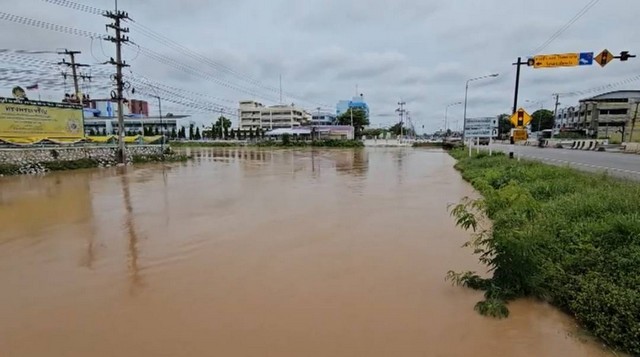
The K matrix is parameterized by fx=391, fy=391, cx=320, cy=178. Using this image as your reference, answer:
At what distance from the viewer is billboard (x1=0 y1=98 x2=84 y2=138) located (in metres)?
22.7

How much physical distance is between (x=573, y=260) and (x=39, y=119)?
1142 inches

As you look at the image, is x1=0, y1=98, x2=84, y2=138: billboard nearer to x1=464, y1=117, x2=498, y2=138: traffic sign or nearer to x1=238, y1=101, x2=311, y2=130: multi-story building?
x1=464, y1=117, x2=498, y2=138: traffic sign

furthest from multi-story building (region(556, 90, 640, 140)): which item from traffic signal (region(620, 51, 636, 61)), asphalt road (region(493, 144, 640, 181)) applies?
traffic signal (region(620, 51, 636, 61))

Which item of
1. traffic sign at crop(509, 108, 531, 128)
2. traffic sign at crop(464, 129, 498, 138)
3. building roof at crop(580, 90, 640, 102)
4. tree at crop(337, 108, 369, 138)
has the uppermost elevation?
building roof at crop(580, 90, 640, 102)

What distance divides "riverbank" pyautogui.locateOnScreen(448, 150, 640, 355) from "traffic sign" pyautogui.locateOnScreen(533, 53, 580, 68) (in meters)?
10.5

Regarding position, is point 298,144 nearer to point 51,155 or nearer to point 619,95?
point 51,155

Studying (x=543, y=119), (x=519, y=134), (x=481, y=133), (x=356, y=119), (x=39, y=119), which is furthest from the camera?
(x=543, y=119)

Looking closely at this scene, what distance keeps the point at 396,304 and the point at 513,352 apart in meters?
1.54

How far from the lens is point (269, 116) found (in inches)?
4796

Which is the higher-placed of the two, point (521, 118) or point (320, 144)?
point (521, 118)

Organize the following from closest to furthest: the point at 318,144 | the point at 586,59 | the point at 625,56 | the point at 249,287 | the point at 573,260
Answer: the point at 573,260 < the point at 249,287 < the point at 625,56 < the point at 586,59 < the point at 318,144

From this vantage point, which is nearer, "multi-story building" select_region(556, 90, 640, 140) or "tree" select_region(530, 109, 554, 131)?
"multi-story building" select_region(556, 90, 640, 140)

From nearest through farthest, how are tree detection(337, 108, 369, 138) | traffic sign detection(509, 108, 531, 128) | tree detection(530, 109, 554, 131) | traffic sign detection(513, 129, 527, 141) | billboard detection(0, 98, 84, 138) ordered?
traffic sign detection(509, 108, 531, 128) → traffic sign detection(513, 129, 527, 141) → billboard detection(0, 98, 84, 138) → tree detection(337, 108, 369, 138) → tree detection(530, 109, 554, 131)

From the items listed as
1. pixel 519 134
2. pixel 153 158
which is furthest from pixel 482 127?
pixel 153 158
